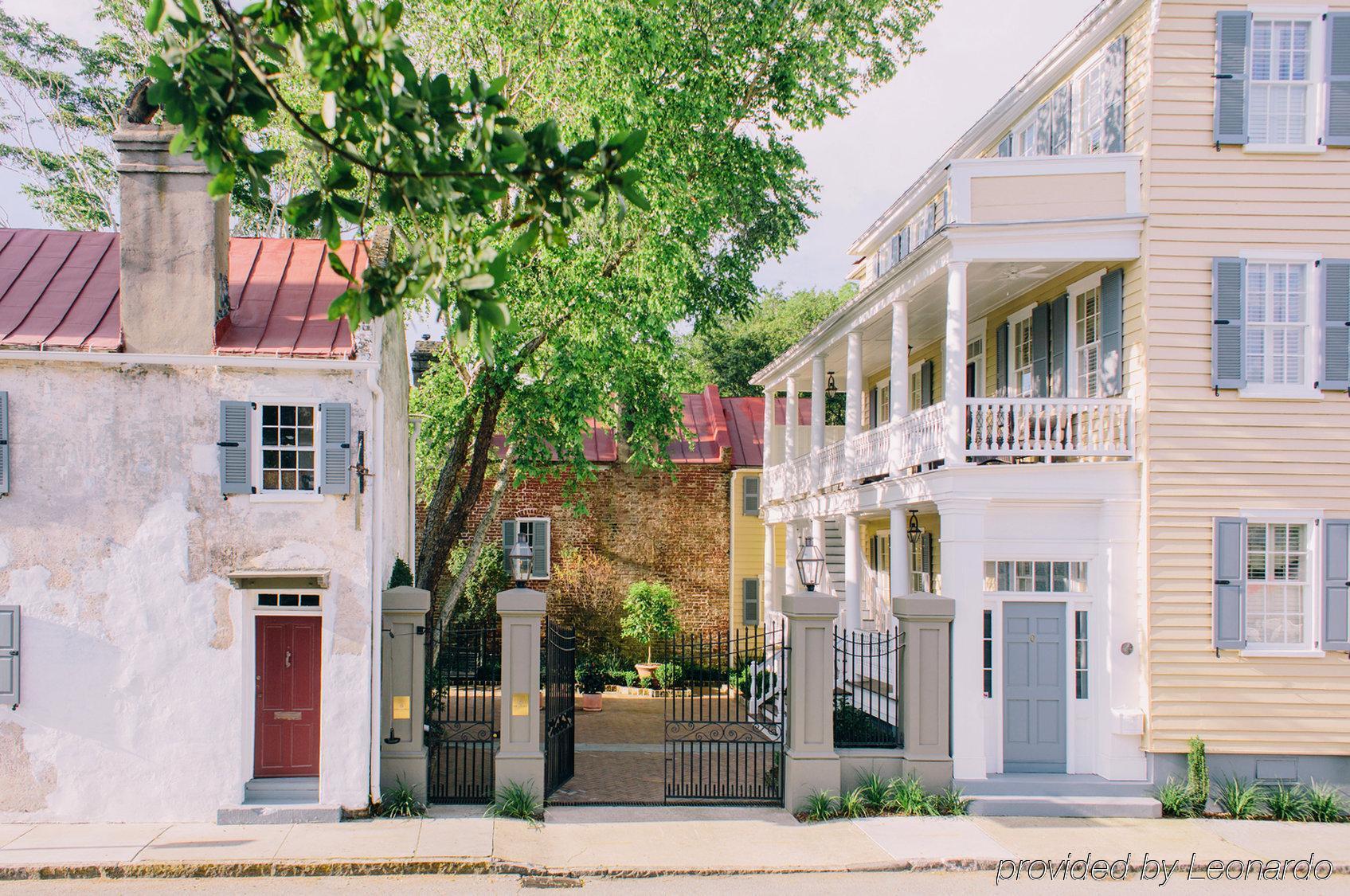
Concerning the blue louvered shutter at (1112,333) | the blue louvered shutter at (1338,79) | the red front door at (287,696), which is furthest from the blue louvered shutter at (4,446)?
the blue louvered shutter at (1338,79)

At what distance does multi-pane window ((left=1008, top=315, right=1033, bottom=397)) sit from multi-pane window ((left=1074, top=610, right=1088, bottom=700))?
3.86 meters

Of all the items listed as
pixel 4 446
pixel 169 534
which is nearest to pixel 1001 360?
pixel 169 534

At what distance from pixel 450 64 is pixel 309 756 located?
11.1 meters

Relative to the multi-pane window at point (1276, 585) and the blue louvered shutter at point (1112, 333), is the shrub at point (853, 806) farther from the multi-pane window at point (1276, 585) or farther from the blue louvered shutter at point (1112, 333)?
the blue louvered shutter at point (1112, 333)

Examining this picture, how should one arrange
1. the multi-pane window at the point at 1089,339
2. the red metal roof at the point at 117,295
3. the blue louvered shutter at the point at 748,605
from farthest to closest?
the blue louvered shutter at the point at 748,605 < the multi-pane window at the point at 1089,339 < the red metal roof at the point at 117,295

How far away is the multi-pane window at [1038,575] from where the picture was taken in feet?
46.3

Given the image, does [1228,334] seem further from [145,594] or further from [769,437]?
[145,594]

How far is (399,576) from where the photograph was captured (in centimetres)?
1573

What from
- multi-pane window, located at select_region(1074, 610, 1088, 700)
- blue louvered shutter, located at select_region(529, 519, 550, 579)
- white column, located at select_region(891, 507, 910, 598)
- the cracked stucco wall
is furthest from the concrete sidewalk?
blue louvered shutter, located at select_region(529, 519, 550, 579)

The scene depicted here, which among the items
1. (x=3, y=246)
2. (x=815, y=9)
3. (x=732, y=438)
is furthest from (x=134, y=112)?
(x=732, y=438)

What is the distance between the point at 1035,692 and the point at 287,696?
867 cm

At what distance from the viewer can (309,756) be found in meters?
13.0

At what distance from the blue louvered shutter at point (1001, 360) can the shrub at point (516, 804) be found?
9278mm

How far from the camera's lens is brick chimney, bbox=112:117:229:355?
12461 mm
